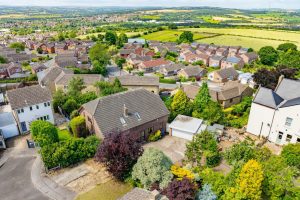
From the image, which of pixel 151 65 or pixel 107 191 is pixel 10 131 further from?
pixel 151 65

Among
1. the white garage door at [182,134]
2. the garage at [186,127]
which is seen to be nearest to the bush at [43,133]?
the garage at [186,127]

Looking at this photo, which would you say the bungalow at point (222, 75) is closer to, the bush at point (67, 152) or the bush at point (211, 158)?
the bush at point (211, 158)

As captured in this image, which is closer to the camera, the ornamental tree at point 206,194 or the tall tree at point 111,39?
the ornamental tree at point 206,194

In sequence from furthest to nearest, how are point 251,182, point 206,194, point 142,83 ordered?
point 142,83 < point 206,194 < point 251,182

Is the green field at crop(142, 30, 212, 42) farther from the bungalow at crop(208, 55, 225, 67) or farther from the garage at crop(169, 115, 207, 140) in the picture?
the garage at crop(169, 115, 207, 140)

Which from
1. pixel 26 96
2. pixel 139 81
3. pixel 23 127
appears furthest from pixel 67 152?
pixel 139 81

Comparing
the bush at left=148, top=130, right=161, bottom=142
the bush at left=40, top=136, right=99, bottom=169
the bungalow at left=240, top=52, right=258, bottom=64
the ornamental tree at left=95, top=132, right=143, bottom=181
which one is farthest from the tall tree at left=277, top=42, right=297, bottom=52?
the bush at left=40, top=136, right=99, bottom=169

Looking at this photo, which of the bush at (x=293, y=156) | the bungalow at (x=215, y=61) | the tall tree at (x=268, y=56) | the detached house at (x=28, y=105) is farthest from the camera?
the tall tree at (x=268, y=56)
